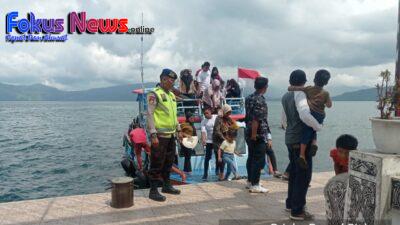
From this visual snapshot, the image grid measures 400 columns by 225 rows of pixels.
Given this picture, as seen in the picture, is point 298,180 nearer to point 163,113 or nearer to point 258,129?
point 258,129

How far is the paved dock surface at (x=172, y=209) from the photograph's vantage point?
4.92 metres

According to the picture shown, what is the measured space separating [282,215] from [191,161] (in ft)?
18.7

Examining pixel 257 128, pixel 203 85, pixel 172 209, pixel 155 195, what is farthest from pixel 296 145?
pixel 203 85

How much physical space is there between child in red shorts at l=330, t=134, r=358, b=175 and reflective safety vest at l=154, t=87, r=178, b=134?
280 centimetres

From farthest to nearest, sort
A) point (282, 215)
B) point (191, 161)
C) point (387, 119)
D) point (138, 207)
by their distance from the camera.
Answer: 1. point (191, 161)
2. point (138, 207)
3. point (282, 215)
4. point (387, 119)

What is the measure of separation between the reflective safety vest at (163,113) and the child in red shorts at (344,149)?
2802 mm

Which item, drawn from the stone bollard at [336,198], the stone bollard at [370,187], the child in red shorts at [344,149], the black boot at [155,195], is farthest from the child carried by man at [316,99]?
the black boot at [155,195]

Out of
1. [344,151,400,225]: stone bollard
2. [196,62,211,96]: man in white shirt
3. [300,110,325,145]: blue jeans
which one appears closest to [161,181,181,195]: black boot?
[300,110,325,145]: blue jeans

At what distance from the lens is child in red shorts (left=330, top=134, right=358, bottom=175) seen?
4.15 metres

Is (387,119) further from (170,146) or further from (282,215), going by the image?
(170,146)

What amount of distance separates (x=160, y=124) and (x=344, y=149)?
9.87ft

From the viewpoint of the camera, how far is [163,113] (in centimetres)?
586

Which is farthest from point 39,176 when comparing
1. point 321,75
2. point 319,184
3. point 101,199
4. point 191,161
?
point 321,75

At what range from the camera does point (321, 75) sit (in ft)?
14.5
